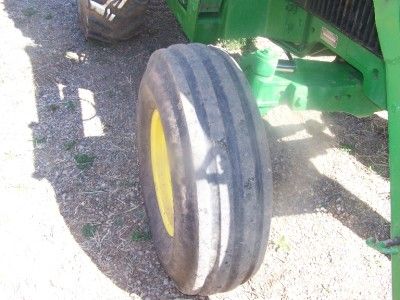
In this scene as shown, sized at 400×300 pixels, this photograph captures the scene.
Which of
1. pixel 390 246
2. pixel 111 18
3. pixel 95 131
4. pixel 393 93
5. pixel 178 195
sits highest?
pixel 393 93

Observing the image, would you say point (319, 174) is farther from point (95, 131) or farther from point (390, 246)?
point (390, 246)

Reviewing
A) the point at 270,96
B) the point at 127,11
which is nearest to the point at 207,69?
the point at 270,96

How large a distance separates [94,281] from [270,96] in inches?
49.8

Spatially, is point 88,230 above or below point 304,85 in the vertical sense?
below

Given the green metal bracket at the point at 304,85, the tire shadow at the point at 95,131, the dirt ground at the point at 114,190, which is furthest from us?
the tire shadow at the point at 95,131

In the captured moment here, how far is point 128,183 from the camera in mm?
3248

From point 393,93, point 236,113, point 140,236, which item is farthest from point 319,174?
point 393,93

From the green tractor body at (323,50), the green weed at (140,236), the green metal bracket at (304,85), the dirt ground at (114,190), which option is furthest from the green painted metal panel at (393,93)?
the green weed at (140,236)

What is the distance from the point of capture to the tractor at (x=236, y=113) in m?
2.09

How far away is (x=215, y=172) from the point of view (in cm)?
209

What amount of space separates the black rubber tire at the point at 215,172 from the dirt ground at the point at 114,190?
0.52 meters

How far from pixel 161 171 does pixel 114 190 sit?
0.46 meters

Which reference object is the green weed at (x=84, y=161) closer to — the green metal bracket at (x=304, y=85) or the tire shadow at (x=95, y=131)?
the tire shadow at (x=95, y=131)

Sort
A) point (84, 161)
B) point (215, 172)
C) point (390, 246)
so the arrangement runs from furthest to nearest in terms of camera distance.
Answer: point (84, 161) < point (215, 172) < point (390, 246)
